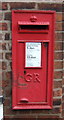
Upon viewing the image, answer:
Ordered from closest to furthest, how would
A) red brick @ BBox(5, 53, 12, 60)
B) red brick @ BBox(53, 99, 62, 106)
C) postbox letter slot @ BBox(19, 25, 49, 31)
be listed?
postbox letter slot @ BBox(19, 25, 49, 31) < red brick @ BBox(5, 53, 12, 60) < red brick @ BBox(53, 99, 62, 106)

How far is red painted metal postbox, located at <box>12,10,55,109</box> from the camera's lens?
207cm

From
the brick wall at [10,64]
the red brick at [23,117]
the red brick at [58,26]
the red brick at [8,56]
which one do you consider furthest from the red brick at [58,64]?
the red brick at [23,117]

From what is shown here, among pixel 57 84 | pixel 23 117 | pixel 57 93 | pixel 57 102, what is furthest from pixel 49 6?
pixel 23 117

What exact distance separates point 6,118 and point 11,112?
0.38ft

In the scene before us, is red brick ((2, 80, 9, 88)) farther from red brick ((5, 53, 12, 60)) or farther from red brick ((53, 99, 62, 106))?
red brick ((53, 99, 62, 106))

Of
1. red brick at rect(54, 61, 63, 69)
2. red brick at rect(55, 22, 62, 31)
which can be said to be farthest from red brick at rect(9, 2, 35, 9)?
red brick at rect(54, 61, 63, 69)

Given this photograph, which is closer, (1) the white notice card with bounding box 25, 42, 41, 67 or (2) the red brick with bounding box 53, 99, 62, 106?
(1) the white notice card with bounding box 25, 42, 41, 67

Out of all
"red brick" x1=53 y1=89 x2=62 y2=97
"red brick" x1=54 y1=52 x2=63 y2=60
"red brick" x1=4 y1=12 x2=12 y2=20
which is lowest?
"red brick" x1=53 y1=89 x2=62 y2=97

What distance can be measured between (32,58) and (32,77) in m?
0.23

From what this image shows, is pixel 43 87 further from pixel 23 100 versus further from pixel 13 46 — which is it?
pixel 13 46

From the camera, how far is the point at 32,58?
213cm

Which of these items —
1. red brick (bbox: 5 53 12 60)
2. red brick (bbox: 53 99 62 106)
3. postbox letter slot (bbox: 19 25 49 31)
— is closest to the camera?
postbox letter slot (bbox: 19 25 49 31)

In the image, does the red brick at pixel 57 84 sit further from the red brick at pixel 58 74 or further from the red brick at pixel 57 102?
the red brick at pixel 57 102

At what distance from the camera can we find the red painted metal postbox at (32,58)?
2072 millimetres
